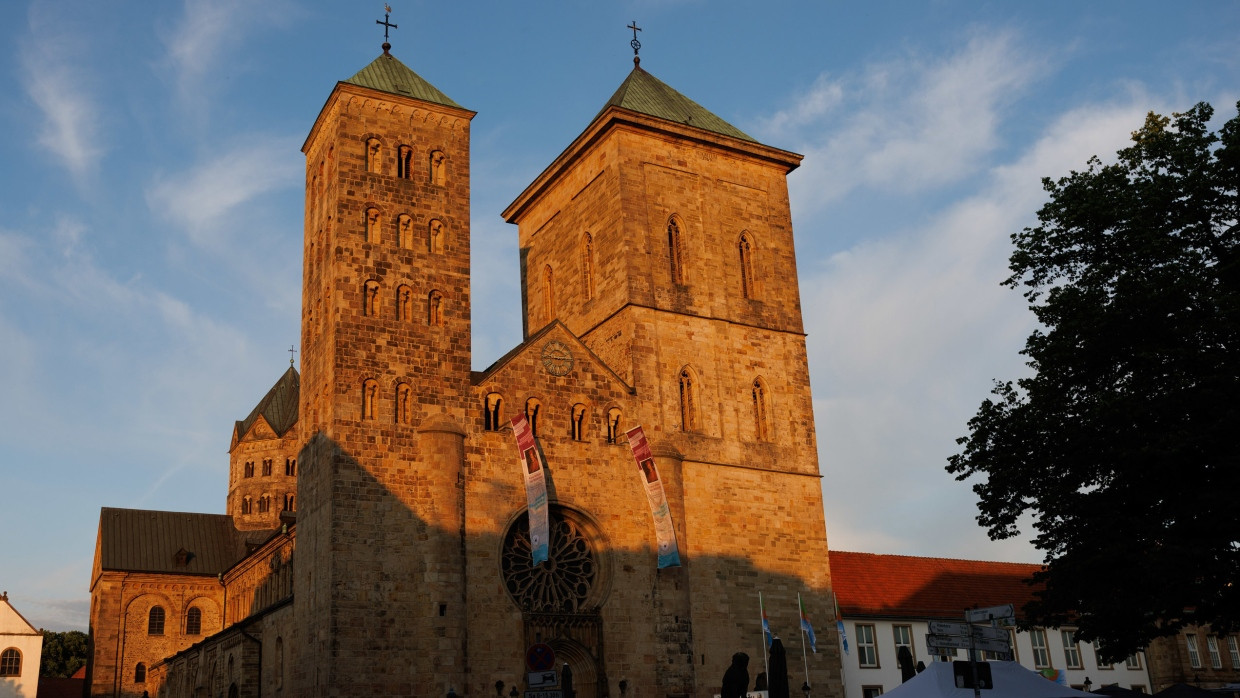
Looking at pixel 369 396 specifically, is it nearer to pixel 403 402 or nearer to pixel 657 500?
pixel 403 402

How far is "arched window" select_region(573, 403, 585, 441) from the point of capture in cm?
3244

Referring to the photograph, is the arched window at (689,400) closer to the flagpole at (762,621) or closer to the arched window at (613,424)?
the arched window at (613,424)

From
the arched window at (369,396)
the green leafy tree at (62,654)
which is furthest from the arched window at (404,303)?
the green leafy tree at (62,654)

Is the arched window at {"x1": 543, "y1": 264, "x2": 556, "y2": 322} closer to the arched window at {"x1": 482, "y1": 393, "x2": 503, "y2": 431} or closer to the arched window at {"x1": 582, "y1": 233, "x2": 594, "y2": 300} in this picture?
the arched window at {"x1": 582, "y1": 233, "x2": 594, "y2": 300}

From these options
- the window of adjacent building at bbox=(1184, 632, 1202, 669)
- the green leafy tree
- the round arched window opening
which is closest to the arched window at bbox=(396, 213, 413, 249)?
the round arched window opening

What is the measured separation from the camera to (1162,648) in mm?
48688

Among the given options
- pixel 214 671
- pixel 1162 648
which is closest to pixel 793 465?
pixel 214 671

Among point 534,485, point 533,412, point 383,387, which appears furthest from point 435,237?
point 534,485

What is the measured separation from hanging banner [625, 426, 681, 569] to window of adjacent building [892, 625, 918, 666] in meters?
14.9

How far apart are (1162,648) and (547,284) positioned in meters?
30.4

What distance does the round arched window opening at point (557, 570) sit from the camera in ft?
98.7

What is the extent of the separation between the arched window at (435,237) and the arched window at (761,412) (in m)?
10.6

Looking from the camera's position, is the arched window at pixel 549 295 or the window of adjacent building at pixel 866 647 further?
the window of adjacent building at pixel 866 647

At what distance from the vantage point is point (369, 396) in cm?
3016
